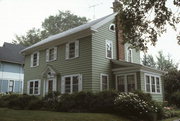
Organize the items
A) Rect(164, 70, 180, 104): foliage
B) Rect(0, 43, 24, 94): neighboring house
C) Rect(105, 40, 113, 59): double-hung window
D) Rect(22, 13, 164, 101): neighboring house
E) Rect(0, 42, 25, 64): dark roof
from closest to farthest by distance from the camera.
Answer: Rect(22, 13, 164, 101): neighboring house → Rect(105, 40, 113, 59): double-hung window → Rect(164, 70, 180, 104): foliage → Rect(0, 43, 24, 94): neighboring house → Rect(0, 42, 25, 64): dark roof

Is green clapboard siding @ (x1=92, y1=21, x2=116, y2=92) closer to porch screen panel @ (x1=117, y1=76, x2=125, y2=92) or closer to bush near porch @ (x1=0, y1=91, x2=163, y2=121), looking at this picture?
porch screen panel @ (x1=117, y1=76, x2=125, y2=92)

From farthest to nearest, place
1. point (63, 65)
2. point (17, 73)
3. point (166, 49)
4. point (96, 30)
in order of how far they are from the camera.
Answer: point (166, 49) < point (17, 73) < point (63, 65) < point (96, 30)

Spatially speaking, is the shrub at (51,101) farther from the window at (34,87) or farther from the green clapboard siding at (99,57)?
the window at (34,87)

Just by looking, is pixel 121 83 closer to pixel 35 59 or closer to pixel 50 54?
pixel 50 54

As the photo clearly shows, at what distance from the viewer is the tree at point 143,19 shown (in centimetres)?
984

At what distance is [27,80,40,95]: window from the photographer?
65.6 feet

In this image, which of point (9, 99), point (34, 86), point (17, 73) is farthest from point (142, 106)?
point (17, 73)

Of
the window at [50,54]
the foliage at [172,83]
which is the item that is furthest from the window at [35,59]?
the foliage at [172,83]

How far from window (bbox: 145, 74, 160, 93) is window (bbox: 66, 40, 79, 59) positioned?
6288 mm

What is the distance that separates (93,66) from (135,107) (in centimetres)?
567

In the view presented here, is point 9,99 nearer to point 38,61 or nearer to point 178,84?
point 38,61

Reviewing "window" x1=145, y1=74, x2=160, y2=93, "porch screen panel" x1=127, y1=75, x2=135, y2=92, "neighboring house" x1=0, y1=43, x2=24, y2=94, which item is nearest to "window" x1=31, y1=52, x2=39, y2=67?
"neighboring house" x1=0, y1=43, x2=24, y2=94

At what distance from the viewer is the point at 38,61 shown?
20562mm

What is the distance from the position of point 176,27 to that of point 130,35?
8.04ft
